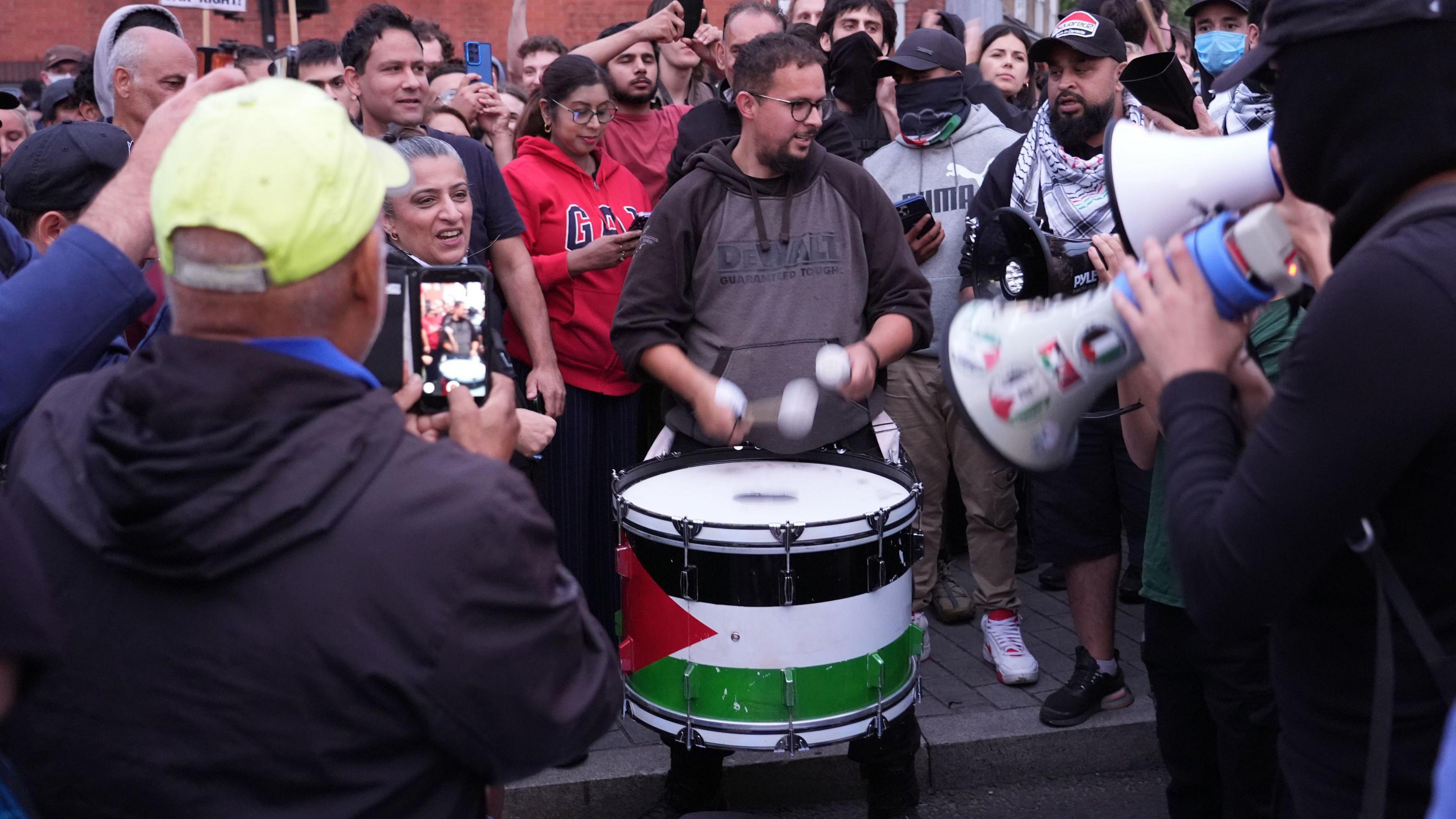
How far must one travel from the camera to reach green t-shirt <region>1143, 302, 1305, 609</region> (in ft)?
9.84

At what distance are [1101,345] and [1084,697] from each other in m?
2.76

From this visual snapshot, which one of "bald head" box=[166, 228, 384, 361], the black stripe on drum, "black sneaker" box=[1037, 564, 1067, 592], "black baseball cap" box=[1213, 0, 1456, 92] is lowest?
"black sneaker" box=[1037, 564, 1067, 592]

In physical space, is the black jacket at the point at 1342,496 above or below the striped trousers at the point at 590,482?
above

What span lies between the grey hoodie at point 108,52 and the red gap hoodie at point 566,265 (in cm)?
138

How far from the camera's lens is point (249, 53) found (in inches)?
273

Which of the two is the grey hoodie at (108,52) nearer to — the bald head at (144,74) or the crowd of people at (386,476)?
the bald head at (144,74)

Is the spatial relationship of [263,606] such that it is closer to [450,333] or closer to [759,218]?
[450,333]

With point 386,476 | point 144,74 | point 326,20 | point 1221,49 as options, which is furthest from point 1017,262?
point 326,20

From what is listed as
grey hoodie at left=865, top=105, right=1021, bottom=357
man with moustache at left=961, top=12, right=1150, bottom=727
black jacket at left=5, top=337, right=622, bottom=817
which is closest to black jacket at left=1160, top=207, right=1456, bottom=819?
black jacket at left=5, top=337, right=622, bottom=817

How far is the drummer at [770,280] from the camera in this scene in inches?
151

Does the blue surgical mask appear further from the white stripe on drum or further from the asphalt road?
the white stripe on drum

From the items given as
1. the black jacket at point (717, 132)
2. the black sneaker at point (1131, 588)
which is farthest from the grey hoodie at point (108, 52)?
the black sneaker at point (1131, 588)

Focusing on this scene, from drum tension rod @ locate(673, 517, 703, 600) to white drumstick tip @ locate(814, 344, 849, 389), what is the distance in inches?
26.5

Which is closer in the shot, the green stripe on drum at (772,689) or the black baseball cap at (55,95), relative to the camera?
the green stripe on drum at (772,689)
